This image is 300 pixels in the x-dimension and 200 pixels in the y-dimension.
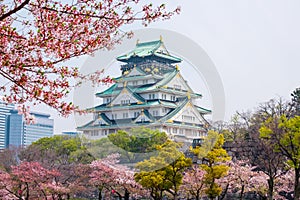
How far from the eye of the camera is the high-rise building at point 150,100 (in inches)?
1697

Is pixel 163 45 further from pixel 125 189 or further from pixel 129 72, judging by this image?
pixel 125 189

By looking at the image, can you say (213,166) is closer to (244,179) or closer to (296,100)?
(244,179)

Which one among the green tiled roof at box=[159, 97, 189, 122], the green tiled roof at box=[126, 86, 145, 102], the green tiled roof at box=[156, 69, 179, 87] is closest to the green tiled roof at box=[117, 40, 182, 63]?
the green tiled roof at box=[156, 69, 179, 87]

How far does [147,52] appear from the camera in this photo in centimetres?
4678

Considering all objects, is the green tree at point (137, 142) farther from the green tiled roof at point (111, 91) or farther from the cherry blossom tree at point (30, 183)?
the green tiled roof at point (111, 91)

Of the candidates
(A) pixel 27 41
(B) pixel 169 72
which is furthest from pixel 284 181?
(B) pixel 169 72

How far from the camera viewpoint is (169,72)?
4775 cm

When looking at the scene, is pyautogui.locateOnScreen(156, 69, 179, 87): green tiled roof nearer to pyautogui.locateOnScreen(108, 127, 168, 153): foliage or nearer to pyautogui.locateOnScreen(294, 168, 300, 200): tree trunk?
pyautogui.locateOnScreen(108, 127, 168, 153): foliage

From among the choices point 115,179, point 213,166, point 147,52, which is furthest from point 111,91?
point 213,166

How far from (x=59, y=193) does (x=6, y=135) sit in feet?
291

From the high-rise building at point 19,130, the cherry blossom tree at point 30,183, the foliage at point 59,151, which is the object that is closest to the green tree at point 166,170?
the cherry blossom tree at point 30,183

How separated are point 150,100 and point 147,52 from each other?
16.3 ft

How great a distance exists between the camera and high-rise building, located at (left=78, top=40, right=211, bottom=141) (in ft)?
141

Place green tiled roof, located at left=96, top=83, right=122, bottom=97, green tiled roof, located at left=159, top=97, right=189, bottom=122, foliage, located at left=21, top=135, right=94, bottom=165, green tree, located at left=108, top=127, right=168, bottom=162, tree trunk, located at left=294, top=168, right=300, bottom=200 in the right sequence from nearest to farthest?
tree trunk, located at left=294, top=168, right=300, bottom=200 < foliage, located at left=21, top=135, right=94, bottom=165 < green tree, located at left=108, top=127, right=168, bottom=162 < green tiled roof, located at left=159, top=97, right=189, bottom=122 < green tiled roof, located at left=96, top=83, right=122, bottom=97
